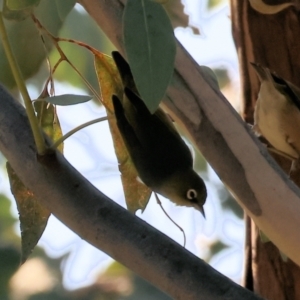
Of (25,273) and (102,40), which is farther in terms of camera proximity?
(25,273)

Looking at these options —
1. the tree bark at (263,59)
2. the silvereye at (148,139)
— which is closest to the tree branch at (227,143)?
the silvereye at (148,139)

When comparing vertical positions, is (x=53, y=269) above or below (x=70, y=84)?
below

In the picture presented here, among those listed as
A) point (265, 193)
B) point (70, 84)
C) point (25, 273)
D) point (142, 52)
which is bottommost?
point (25, 273)

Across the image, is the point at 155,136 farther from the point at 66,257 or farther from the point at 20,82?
the point at 66,257

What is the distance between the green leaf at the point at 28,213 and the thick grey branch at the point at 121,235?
8 centimetres

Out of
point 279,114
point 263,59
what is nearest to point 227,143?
point 279,114

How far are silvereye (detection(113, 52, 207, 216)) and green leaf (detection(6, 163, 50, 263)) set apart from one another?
0.08 m

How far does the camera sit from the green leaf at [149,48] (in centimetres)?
21

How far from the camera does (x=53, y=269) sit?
92cm

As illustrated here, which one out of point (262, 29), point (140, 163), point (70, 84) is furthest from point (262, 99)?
point (70, 84)

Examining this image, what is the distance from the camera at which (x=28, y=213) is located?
36cm

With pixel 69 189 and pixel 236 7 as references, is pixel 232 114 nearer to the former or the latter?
pixel 69 189

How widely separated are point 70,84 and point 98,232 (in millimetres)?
576

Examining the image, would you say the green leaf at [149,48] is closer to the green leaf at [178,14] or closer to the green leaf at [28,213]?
the green leaf at [28,213]
